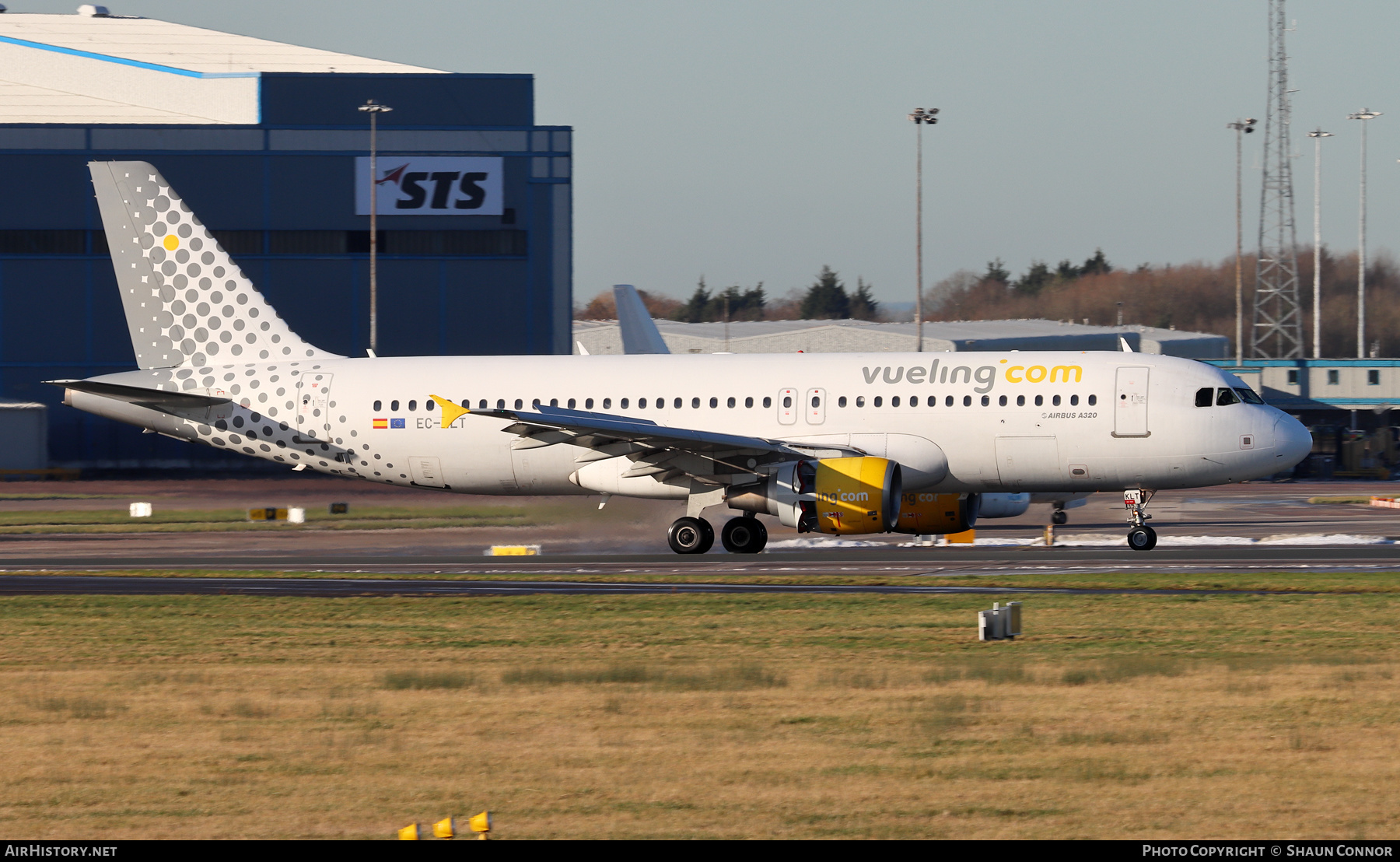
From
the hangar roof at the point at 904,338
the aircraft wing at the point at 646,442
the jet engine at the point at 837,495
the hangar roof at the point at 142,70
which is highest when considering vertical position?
the hangar roof at the point at 142,70

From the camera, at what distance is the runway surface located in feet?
84.2

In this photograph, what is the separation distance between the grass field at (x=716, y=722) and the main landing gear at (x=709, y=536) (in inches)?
416

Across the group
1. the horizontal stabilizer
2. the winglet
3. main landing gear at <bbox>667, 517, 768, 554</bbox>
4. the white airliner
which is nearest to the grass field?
the white airliner

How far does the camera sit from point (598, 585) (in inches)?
1085

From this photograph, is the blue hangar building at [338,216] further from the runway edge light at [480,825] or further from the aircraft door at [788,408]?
the runway edge light at [480,825]

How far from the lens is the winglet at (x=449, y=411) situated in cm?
3244

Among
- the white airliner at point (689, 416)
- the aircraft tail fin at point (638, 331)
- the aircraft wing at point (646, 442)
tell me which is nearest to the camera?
the aircraft wing at point (646, 442)

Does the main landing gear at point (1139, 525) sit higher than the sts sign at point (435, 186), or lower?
lower

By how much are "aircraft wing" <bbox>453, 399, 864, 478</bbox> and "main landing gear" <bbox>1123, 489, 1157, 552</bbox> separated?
5862mm

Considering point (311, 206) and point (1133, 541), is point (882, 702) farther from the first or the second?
point (311, 206)

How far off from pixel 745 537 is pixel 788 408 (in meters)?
2.93

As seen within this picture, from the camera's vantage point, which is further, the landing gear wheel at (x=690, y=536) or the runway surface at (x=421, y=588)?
the landing gear wheel at (x=690, y=536)

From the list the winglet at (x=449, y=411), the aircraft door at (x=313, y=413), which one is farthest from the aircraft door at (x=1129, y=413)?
the aircraft door at (x=313, y=413)

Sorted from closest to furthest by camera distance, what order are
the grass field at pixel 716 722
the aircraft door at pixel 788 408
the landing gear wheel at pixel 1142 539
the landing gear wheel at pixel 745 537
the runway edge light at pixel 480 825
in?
the runway edge light at pixel 480 825
the grass field at pixel 716 722
the landing gear wheel at pixel 1142 539
the aircraft door at pixel 788 408
the landing gear wheel at pixel 745 537
